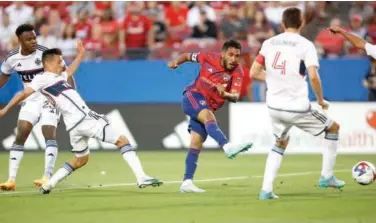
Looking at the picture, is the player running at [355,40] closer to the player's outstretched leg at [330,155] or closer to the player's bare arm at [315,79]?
the player's bare arm at [315,79]

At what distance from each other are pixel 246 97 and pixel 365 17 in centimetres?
342

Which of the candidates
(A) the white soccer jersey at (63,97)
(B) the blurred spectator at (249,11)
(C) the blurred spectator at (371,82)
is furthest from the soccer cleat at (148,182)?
(B) the blurred spectator at (249,11)

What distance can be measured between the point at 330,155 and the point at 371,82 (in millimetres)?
8286

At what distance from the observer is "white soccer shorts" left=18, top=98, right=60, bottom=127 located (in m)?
13.1

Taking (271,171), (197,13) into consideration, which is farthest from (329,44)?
(271,171)

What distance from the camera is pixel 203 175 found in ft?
48.6

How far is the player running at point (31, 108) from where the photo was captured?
13016 millimetres

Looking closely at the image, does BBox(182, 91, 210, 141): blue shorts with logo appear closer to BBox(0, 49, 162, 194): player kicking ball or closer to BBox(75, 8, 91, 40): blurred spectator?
BBox(0, 49, 162, 194): player kicking ball

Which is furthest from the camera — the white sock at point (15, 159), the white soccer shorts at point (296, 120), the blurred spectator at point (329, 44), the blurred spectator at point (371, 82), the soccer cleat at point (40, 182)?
the blurred spectator at point (329, 44)

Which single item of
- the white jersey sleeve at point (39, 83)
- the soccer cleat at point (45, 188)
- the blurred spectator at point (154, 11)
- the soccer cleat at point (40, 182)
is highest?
the white jersey sleeve at point (39, 83)

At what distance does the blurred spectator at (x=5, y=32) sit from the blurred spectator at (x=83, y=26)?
1.44 m

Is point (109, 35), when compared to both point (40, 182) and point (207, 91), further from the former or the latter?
point (207, 91)

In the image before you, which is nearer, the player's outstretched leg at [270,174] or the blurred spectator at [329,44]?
the player's outstretched leg at [270,174]

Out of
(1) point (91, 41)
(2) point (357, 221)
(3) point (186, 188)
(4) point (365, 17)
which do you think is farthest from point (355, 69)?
(2) point (357, 221)
